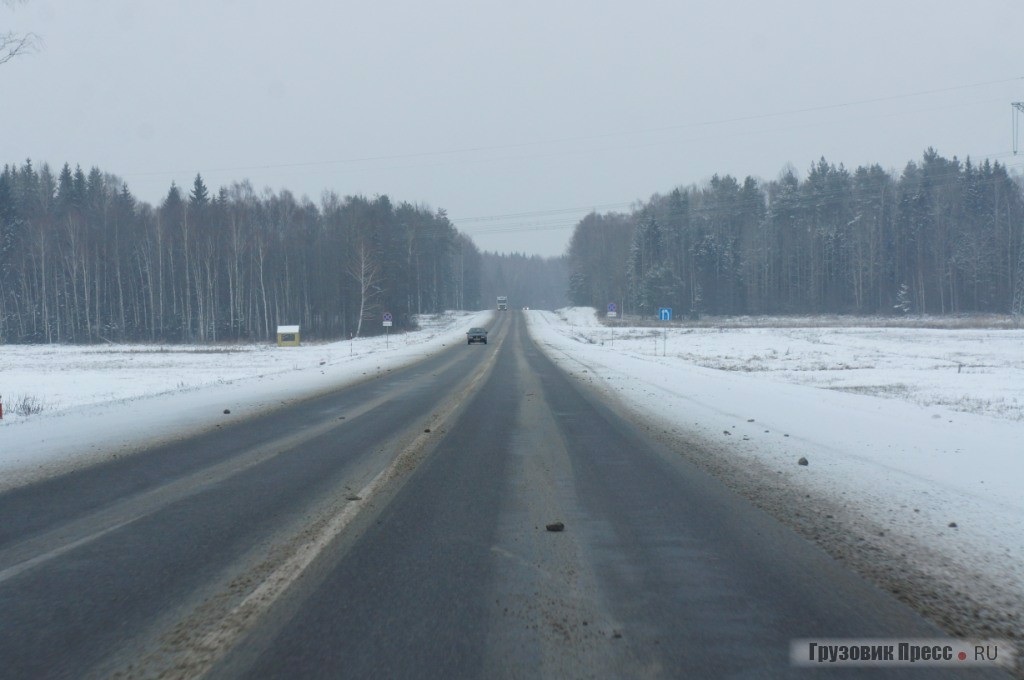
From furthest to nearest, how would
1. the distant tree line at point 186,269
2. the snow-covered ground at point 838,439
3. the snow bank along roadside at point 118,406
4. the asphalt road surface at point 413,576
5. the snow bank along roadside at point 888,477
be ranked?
the distant tree line at point 186,269
the snow bank along roadside at point 118,406
the snow-covered ground at point 838,439
the snow bank along roadside at point 888,477
the asphalt road surface at point 413,576

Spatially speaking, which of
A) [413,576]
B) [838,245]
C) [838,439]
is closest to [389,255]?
[838,245]

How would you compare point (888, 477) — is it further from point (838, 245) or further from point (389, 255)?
point (838, 245)

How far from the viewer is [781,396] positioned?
63.3ft

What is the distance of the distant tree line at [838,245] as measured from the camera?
9856 cm

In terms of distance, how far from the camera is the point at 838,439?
1237 centimetres

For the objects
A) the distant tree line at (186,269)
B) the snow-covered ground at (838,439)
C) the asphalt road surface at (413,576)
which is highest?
the distant tree line at (186,269)

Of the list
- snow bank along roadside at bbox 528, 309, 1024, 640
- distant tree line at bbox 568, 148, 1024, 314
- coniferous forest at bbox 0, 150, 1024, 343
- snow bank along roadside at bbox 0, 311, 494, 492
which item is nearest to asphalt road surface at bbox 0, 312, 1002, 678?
snow bank along roadside at bbox 528, 309, 1024, 640

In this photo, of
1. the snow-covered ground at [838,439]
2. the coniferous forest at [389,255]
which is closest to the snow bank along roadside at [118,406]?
the snow-covered ground at [838,439]

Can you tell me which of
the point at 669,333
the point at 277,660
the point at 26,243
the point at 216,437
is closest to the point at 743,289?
the point at 669,333

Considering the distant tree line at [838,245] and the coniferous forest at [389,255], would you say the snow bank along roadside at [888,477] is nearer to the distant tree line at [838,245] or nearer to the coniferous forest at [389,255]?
the coniferous forest at [389,255]

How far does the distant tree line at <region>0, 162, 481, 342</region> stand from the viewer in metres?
85.2

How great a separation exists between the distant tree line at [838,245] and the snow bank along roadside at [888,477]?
87.1 metres

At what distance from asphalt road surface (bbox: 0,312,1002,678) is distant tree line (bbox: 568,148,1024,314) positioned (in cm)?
9733

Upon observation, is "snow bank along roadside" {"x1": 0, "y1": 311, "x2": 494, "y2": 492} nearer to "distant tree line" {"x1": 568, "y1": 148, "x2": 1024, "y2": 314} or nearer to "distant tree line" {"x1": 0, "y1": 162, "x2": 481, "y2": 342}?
"distant tree line" {"x1": 0, "y1": 162, "x2": 481, "y2": 342}
